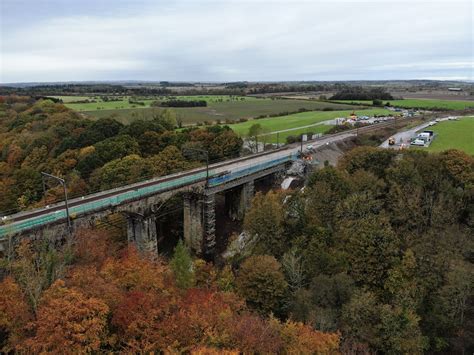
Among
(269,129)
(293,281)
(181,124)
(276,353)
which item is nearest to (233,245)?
(293,281)

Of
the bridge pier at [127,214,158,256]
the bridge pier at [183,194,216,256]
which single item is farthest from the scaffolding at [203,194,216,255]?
the bridge pier at [127,214,158,256]

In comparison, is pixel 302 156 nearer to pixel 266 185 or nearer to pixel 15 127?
pixel 266 185

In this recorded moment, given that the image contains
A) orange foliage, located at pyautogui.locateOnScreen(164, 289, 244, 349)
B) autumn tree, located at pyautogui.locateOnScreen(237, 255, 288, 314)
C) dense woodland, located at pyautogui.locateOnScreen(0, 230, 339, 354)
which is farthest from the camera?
autumn tree, located at pyautogui.locateOnScreen(237, 255, 288, 314)

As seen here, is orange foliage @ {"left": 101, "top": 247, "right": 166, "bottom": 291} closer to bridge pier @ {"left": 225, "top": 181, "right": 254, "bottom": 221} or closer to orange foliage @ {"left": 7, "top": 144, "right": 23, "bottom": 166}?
bridge pier @ {"left": 225, "top": 181, "right": 254, "bottom": 221}

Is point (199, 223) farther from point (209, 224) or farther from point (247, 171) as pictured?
point (247, 171)

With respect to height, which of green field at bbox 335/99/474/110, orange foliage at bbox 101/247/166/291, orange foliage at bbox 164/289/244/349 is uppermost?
green field at bbox 335/99/474/110

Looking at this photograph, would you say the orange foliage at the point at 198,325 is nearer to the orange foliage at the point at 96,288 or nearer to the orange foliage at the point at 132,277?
the orange foliage at the point at 132,277

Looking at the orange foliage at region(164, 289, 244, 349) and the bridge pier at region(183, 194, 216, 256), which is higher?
the orange foliage at region(164, 289, 244, 349)
